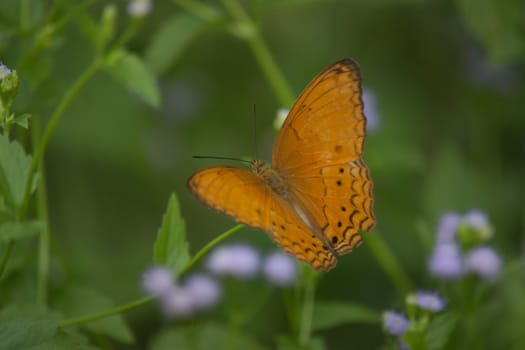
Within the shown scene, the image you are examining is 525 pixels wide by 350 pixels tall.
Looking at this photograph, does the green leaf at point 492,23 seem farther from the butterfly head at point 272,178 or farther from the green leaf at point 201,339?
the green leaf at point 201,339

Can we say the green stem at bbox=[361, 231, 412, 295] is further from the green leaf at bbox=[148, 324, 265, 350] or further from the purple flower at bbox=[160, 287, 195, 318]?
the purple flower at bbox=[160, 287, 195, 318]

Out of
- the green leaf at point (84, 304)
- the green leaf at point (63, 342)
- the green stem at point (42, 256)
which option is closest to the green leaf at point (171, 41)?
the green stem at point (42, 256)

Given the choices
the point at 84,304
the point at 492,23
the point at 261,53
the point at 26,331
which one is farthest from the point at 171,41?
the point at 26,331

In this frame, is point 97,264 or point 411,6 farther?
point 411,6

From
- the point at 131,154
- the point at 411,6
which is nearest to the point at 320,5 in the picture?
the point at 411,6

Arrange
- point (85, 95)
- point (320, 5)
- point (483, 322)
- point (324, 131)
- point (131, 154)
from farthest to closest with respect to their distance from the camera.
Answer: point (320, 5) → point (131, 154) → point (85, 95) → point (483, 322) → point (324, 131)

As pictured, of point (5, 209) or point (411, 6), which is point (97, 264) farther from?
point (411, 6)
